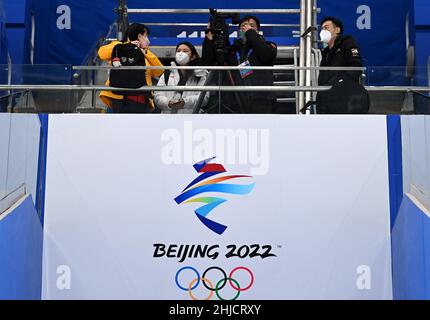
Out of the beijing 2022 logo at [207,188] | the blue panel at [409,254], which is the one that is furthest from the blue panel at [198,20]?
the blue panel at [409,254]

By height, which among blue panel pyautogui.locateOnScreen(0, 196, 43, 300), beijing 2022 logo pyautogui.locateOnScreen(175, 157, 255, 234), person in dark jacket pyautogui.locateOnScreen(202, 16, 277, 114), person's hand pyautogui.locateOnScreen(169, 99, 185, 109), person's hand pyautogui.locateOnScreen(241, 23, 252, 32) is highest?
person's hand pyautogui.locateOnScreen(241, 23, 252, 32)

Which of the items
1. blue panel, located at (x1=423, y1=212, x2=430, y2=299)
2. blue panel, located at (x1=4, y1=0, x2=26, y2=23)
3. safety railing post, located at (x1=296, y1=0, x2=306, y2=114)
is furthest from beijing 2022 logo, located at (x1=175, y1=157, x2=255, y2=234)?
blue panel, located at (x1=4, y1=0, x2=26, y2=23)

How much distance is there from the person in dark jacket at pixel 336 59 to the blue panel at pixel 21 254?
2.92 meters

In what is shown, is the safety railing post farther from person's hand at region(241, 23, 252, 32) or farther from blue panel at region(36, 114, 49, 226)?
blue panel at region(36, 114, 49, 226)

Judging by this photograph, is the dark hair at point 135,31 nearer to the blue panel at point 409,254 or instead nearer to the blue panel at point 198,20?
the blue panel at point 409,254

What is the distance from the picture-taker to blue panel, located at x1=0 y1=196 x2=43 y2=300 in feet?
25.0

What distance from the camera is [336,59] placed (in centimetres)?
952

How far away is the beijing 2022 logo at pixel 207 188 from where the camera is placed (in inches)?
362

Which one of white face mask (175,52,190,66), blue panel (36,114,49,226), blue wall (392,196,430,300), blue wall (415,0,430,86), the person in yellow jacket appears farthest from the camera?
blue wall (415,0,430,86)

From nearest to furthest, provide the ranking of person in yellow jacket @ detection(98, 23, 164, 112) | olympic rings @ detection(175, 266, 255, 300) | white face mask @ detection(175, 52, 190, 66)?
1. olympic rings @ detection(175, 266, 255, 300)
2. person in yellow jacket @ detection(98, 23, 164, 112)
3. white face mask @ detection(175, 52, 190, 66)

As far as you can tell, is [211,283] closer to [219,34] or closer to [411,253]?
[411,253]

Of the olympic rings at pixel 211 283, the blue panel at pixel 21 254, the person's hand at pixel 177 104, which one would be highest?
the person's hand at pixel 177 104

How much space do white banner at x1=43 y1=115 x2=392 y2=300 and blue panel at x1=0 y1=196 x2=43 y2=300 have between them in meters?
0.22
